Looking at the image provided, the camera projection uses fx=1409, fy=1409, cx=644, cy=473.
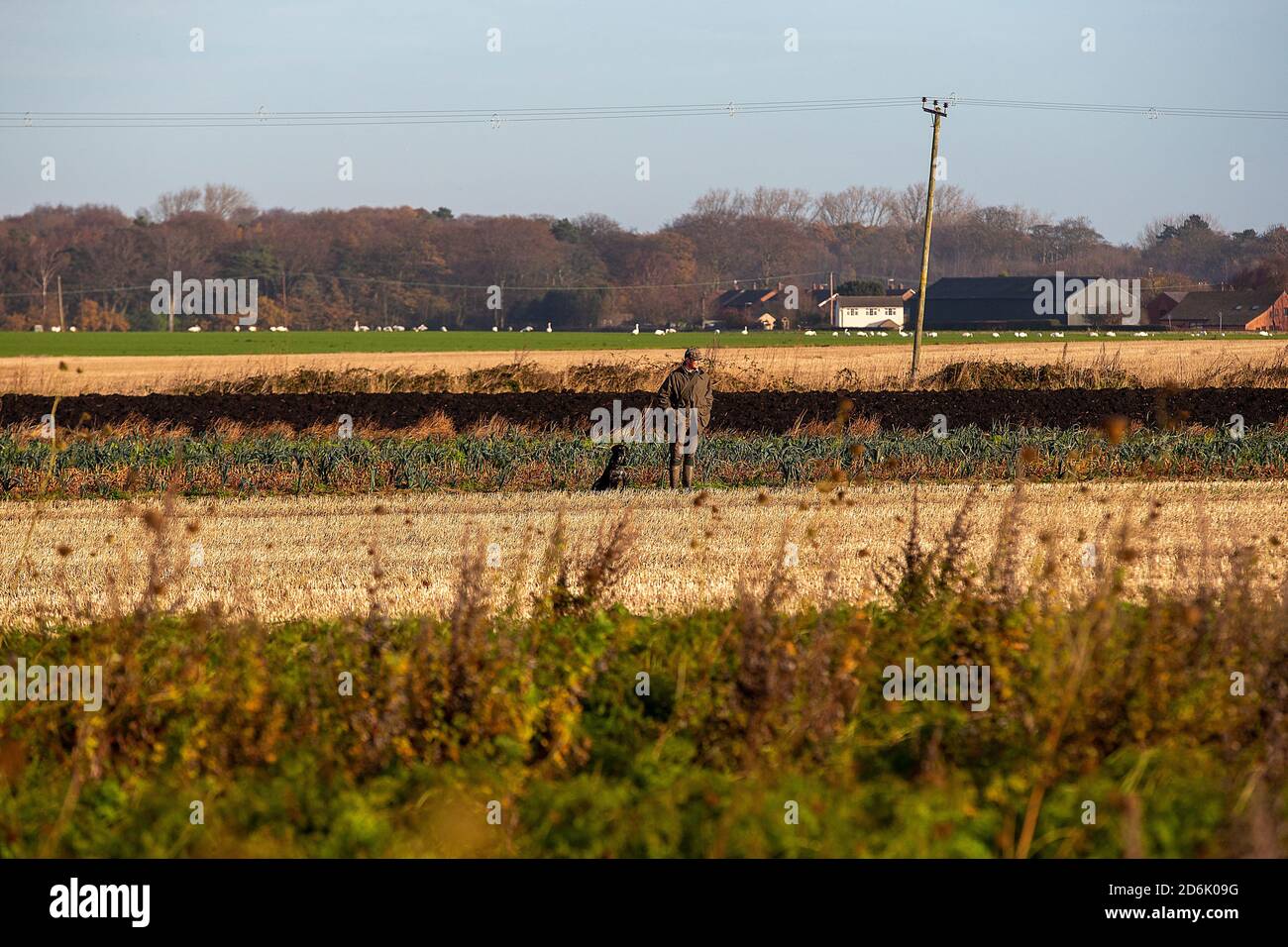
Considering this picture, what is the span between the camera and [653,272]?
129250 millimetres

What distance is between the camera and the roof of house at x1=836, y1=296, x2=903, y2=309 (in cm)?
12862

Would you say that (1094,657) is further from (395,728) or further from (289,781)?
(289,781)

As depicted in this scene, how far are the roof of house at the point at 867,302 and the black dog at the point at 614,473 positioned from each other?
4350 inches

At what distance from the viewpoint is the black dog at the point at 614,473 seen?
1922 cm

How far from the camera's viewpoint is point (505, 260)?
12988 cm

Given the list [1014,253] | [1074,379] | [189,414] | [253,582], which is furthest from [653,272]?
[253,582]

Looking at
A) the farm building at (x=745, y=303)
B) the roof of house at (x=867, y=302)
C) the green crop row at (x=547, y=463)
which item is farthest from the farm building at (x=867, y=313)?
the green crop row at (x=547, y=463)

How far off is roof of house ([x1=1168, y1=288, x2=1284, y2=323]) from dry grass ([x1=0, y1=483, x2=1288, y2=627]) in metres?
95.0

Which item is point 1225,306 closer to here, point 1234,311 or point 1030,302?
point 1234,311

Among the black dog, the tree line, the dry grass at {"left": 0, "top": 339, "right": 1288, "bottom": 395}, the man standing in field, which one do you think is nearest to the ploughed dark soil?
the dry grass at {"left": 0, "top": 339, "right": 1288, "bottom": 395}

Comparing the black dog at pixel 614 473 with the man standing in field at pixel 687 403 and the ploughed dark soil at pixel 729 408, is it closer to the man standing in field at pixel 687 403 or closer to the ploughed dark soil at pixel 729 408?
the man standing in field at pixel 687 403

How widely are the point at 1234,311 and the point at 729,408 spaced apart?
91.5 metres

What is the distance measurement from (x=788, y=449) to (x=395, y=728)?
14036mm

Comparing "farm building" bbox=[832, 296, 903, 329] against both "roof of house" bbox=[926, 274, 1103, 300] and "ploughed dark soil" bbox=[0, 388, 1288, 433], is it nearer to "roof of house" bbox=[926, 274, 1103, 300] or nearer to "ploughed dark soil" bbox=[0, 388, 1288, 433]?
"roof of house" bbox=[926, 274, 1103, 300]
